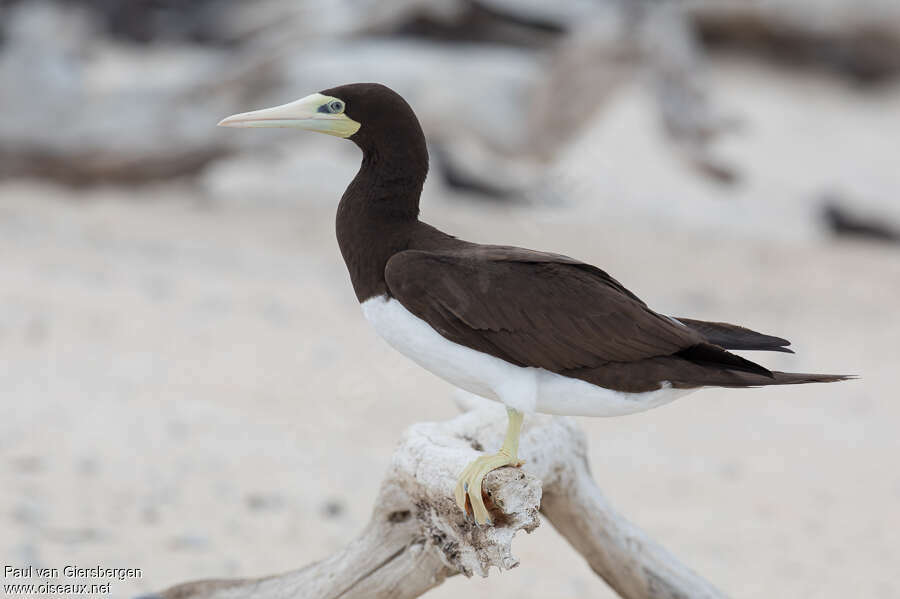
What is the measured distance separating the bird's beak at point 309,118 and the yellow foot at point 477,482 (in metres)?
0.84

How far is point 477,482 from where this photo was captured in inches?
100

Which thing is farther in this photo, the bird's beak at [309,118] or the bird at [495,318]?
the bird's beak at [309,118]

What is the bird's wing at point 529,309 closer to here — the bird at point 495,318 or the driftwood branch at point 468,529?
the bird at point 495,318

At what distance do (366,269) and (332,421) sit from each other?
3112mm

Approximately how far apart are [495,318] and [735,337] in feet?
1.99

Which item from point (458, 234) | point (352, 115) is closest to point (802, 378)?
point (352, 115)

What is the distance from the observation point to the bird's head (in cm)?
268

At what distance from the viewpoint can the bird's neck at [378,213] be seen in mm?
2611

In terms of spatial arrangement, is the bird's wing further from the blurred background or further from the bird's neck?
the blurred background

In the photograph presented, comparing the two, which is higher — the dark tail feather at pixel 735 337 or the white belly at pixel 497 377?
the dark tail feather at pixel 735 337

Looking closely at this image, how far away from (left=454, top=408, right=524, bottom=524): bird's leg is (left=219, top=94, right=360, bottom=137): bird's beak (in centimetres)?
78

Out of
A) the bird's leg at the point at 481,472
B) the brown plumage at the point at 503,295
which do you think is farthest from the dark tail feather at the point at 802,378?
the bird's leg at the point at 481,472

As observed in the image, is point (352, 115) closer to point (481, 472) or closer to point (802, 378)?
point (481, 472)

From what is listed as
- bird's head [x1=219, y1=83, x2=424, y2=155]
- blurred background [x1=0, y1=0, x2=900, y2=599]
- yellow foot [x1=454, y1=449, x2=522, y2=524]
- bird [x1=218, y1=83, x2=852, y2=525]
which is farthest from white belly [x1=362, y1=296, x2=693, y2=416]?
blurred background [x1=0, y1=0, x2=900, y2=599]
